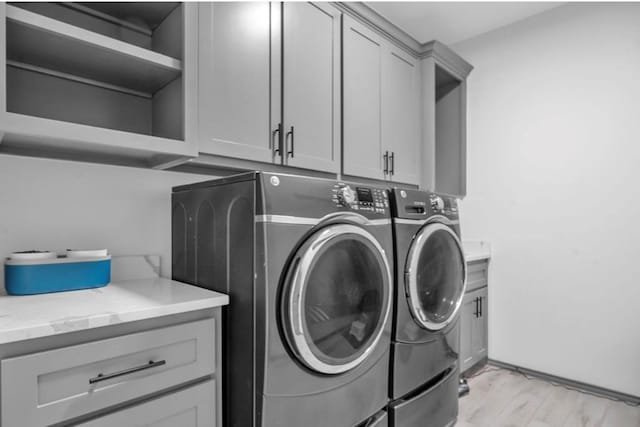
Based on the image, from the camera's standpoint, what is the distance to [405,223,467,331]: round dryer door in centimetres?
170

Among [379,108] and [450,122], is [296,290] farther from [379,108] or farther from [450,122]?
[450,122]

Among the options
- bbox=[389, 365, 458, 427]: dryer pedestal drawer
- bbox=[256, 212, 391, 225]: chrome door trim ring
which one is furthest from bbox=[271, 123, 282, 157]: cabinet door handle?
bbox=[389, 365, 458, 427]: dryer pedestal drawer

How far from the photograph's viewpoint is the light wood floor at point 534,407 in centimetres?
210

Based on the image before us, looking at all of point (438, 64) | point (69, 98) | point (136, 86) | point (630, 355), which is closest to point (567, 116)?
point (438, 64)

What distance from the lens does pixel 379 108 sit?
240 centimetres

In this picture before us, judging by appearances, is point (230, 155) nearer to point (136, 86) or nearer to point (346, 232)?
point (136, 86)

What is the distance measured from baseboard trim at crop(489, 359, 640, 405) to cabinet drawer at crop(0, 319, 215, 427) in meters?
2.57

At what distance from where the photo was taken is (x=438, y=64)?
112 inches

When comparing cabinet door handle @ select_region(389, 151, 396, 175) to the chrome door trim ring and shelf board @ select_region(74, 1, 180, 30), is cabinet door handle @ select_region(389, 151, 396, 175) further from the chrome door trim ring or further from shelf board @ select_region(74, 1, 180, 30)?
shelf board @ select_region(74, 1, 180, 30)

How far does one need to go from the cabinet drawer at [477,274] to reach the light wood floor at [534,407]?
0.69 metres

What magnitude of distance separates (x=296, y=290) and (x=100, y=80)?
1.24 metres

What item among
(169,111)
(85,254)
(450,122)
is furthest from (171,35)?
(450,122)

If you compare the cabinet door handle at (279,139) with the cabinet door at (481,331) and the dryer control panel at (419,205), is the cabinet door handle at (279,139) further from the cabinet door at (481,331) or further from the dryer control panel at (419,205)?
the cabinet door at (481,331)

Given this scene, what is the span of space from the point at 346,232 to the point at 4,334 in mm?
990
